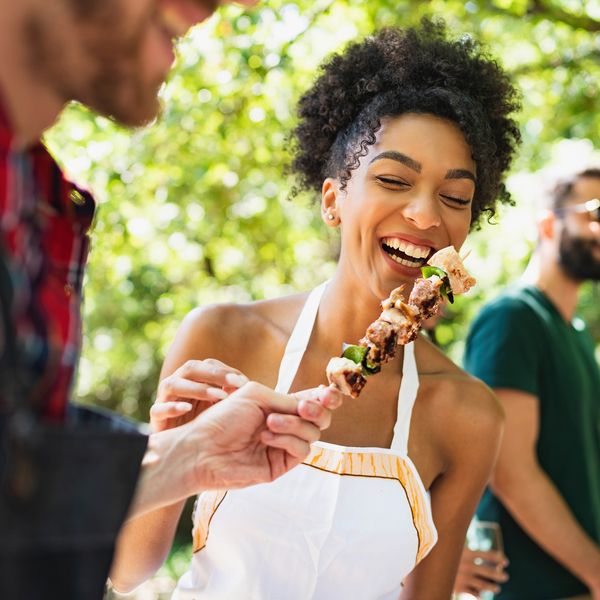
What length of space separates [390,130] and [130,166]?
3.52 m

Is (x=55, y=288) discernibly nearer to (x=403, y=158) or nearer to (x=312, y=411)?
(x=312, y=411)

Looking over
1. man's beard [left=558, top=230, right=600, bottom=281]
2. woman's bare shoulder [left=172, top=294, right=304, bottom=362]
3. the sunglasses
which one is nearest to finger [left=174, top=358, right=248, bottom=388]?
woman's bare shoulder [left=172, top=294, right=304, bottom=362]

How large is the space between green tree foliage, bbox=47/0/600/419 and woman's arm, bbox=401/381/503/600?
1.08 metres

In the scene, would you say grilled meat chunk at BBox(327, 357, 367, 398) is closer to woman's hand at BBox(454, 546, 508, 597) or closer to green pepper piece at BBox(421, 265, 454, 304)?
green pepper piece at BBox(421, 265, 454, 304)

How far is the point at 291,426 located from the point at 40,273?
3.07ft

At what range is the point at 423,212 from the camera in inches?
111

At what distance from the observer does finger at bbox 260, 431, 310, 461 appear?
2.25 meters

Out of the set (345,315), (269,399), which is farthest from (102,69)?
(345,315)

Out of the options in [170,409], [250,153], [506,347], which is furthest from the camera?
[250,153]

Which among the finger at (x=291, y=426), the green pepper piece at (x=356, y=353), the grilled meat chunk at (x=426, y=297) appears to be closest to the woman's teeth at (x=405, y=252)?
the grilled meat chunk at (x=426, y=297)

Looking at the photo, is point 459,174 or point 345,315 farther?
point 345,315

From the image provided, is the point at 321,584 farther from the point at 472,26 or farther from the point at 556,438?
the point at 472,26

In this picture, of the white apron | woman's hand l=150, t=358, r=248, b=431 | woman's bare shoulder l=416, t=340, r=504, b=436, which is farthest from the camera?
woman's bare shoulder l=416, t=340, r=504, b=436

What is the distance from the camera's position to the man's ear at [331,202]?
3129 millimetres
